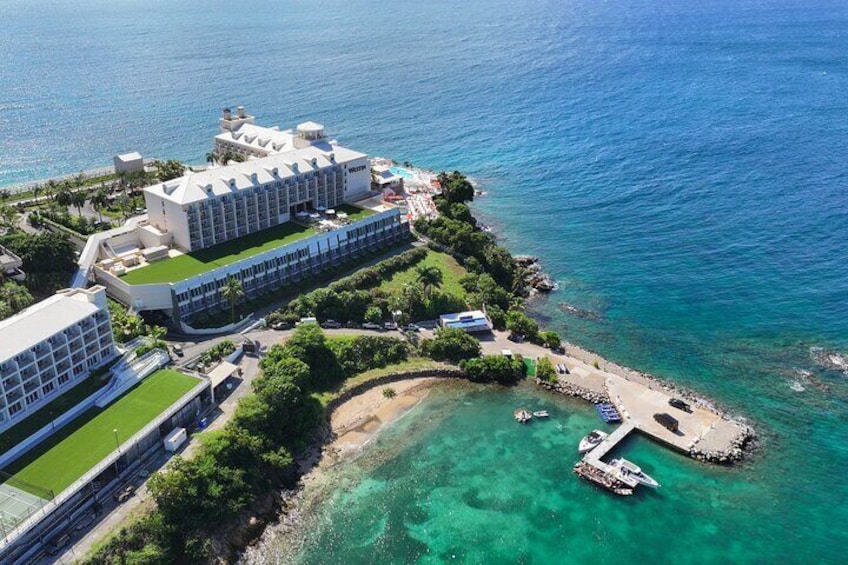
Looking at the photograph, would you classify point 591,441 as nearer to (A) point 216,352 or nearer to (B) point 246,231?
(A) point 216,352

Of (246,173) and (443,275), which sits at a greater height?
(246,173)

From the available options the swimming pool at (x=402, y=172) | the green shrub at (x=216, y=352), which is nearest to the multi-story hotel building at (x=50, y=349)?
the green shrub at (x=216, y=352)

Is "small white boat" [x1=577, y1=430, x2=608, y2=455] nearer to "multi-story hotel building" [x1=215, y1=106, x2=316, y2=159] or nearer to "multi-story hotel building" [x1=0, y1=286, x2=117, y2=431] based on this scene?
"multi-story hotel building" [x1=0, y1=286, x2=117, y2=431]

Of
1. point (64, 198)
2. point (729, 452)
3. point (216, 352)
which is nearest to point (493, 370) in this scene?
point (729, 452)

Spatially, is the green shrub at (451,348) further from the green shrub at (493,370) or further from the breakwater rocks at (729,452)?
the breakwater rocks at (729,452)

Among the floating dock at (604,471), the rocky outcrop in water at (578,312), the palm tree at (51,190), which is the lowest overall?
the floating dock at (604,471)

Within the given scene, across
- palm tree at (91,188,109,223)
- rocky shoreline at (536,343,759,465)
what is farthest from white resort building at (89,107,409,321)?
rocky shoreline at (536,343,759,465)
